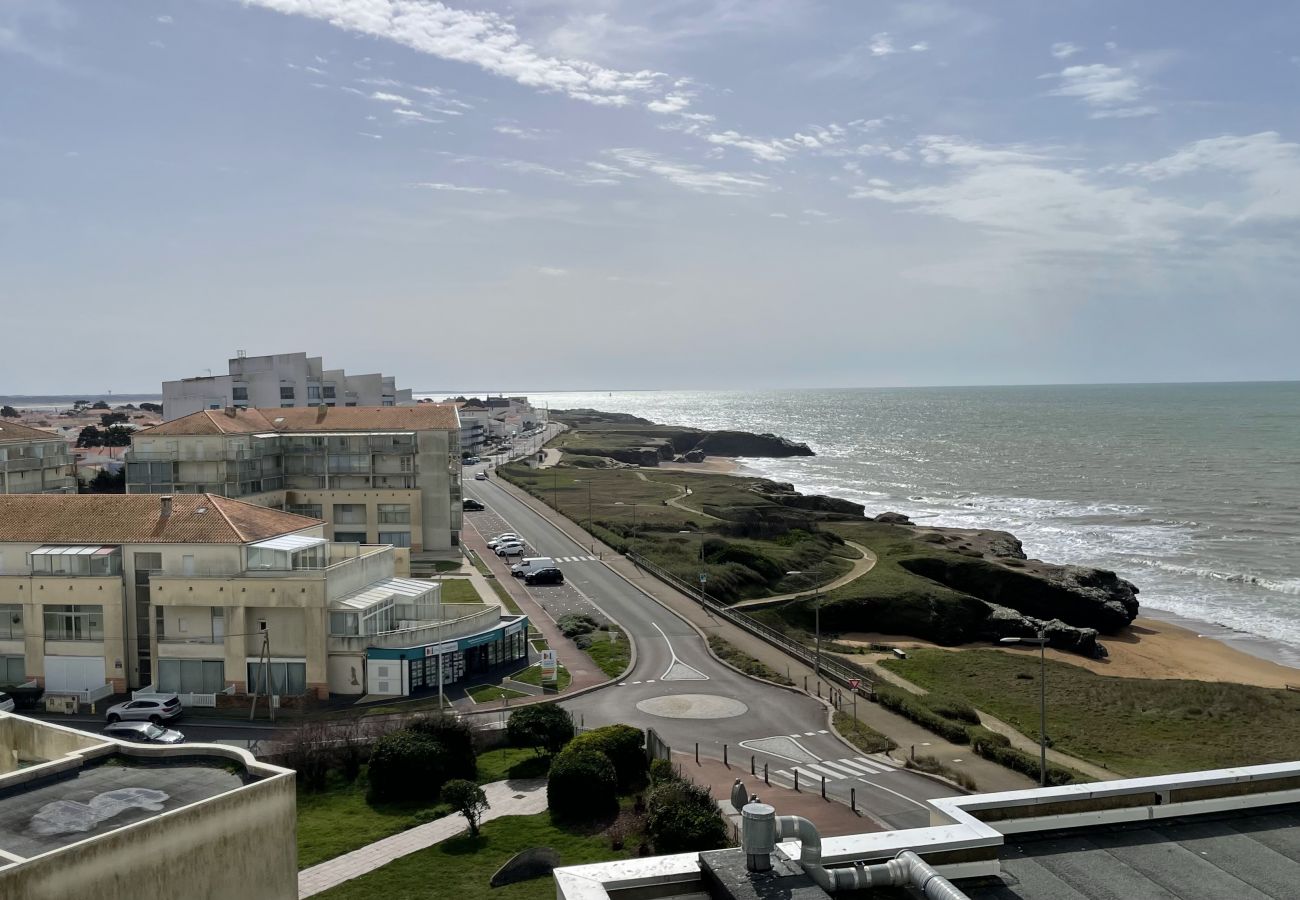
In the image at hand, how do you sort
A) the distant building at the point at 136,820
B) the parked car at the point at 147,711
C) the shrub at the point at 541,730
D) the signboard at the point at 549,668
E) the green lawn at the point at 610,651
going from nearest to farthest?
Answer: the distant building at the point at 136,820 < the shrub at the point at 541,730 < the parked car at the point at 147,711 < the signboard at the point at 549,668 < the green lawn at the point at 610,651

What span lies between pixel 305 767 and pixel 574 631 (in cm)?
2109

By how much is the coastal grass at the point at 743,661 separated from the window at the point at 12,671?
31.3 meters

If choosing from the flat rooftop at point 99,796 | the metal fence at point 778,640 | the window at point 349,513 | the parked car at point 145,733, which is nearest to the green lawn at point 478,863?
the flat rooftop at point 99,796

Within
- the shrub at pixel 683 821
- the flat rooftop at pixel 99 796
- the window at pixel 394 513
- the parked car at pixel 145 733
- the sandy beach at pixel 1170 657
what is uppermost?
the flat rooftop at pixel 99 796

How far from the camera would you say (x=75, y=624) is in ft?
145

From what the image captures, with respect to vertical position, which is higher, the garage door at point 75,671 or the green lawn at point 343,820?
the garage door at point 75,671

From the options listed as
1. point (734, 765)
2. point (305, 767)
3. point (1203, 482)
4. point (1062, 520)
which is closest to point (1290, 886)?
point (734, 765)

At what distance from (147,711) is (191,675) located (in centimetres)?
313

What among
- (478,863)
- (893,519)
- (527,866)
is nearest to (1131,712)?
A: (527,866)

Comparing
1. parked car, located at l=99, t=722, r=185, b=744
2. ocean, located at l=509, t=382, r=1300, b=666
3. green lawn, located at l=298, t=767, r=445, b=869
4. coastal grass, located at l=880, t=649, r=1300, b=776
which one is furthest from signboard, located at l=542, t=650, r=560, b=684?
ocean, located at l=509, t=382, r=1300, b=666

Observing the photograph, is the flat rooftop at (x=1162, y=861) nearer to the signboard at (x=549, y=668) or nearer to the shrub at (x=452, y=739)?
the shrub at (x=452, y=739)

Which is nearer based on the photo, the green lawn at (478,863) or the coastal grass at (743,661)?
the green lawn at (478,863)

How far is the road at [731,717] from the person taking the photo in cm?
3369

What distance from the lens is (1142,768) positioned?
129 feet
